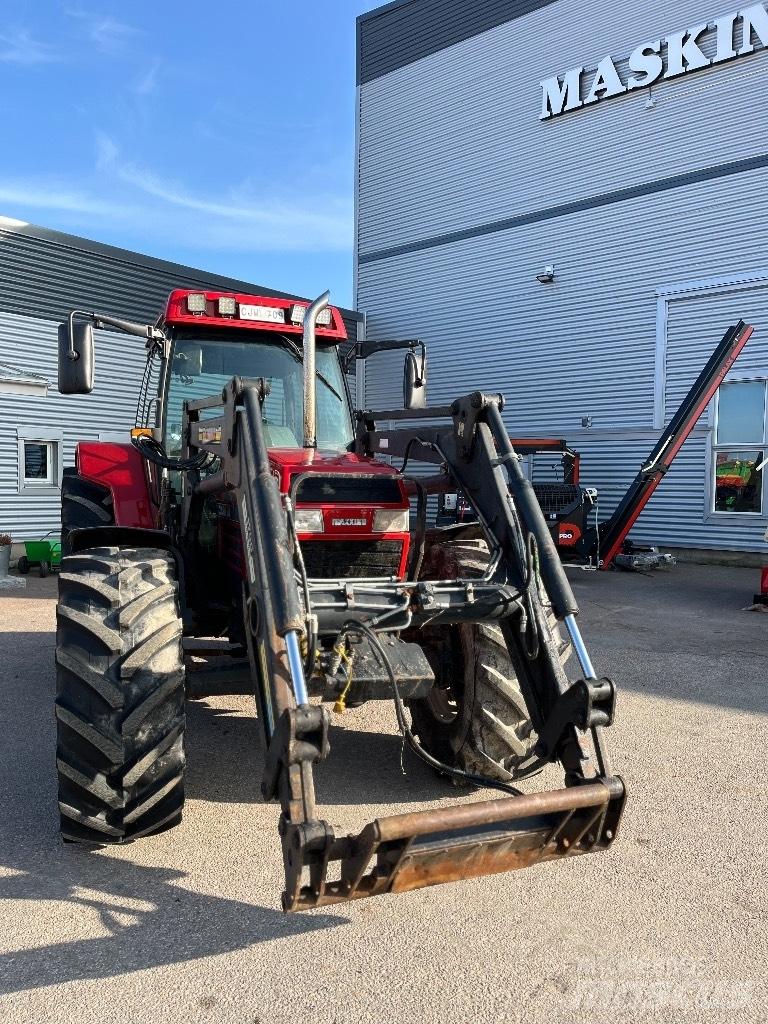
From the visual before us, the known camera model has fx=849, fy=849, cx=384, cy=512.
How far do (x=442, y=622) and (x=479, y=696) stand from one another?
61cm

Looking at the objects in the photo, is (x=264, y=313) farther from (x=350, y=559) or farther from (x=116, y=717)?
(x=116, y=717)

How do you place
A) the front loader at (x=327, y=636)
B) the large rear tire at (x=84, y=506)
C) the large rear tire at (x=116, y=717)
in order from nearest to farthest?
the front loader at (x=327, y=636) < the large rear tire at (x=116, y=717) < the large rear tire at (x=84, y=506)

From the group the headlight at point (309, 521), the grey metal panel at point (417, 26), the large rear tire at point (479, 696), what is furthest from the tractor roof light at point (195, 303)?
the grey metal panel at point (417, 26)

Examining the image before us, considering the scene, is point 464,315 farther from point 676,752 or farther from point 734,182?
point 676,752

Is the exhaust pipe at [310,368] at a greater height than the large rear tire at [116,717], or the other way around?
the exhaust pipe at [310,368]

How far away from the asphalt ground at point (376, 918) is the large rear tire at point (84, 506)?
1.59m

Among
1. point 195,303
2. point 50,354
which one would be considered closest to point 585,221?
point 50,354

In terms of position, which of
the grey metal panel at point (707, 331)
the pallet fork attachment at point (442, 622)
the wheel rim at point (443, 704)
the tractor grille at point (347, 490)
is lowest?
the wheel rim at point (443, 704)

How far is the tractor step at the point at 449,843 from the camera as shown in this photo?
256 centimetres

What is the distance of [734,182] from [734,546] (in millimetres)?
6448

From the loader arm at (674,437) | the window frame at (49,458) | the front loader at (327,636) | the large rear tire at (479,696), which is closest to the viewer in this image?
the front loader at (327,636)

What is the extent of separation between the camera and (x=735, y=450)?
15109 millimetres

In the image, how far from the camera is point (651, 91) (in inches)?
628

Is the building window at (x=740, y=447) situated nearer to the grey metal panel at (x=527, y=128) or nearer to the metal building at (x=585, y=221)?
the metal building at (x=585, y=221)
